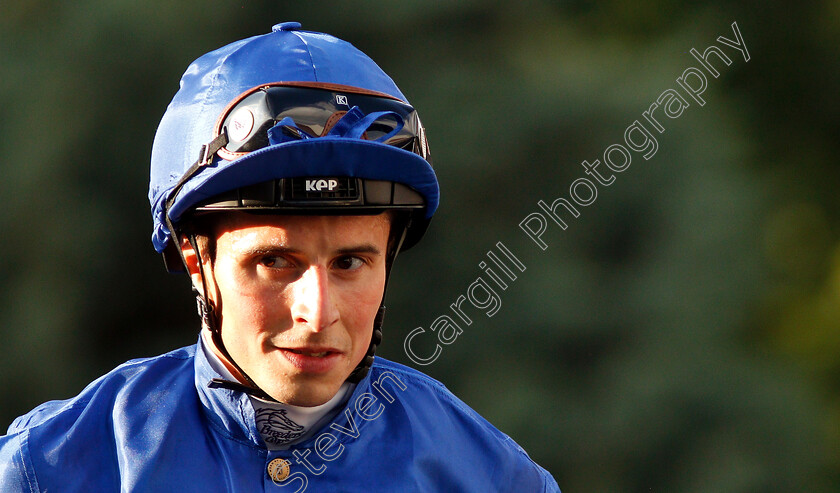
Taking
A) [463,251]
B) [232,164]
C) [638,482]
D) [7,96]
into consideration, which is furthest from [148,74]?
[638,482]

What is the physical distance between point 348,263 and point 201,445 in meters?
0.50

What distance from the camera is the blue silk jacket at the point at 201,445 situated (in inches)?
75.9

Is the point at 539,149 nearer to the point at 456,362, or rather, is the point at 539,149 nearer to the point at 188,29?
the point at 456,362

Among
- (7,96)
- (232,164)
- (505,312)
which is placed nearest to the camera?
(232,164)

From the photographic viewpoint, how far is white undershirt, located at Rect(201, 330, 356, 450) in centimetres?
201

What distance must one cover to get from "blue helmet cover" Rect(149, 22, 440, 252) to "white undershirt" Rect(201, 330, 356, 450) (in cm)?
33

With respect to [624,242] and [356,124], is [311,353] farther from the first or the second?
[624,242]

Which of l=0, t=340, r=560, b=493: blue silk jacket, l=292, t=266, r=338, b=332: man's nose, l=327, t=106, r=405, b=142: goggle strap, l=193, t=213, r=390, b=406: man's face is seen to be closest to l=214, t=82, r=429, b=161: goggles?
l=327, t=106, r=405, b=142: goggle strap

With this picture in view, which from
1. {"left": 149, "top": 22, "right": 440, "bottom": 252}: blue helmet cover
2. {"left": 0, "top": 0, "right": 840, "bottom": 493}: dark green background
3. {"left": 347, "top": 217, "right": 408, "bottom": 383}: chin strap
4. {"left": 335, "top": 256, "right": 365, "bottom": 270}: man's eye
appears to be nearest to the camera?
{"left": 149, "top": 22, "right": 440, "bottom": 252}: blue helmet cover

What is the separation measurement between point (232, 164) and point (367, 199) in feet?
0.92

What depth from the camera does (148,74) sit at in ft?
11.7

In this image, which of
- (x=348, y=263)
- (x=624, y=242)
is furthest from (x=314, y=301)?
(x=624, y=242)

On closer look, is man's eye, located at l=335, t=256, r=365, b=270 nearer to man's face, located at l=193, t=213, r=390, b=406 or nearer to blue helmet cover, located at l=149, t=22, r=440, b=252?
man's face, located at l=193, t=213, r=390, b=406

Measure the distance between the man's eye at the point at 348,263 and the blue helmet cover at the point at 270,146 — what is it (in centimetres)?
18
